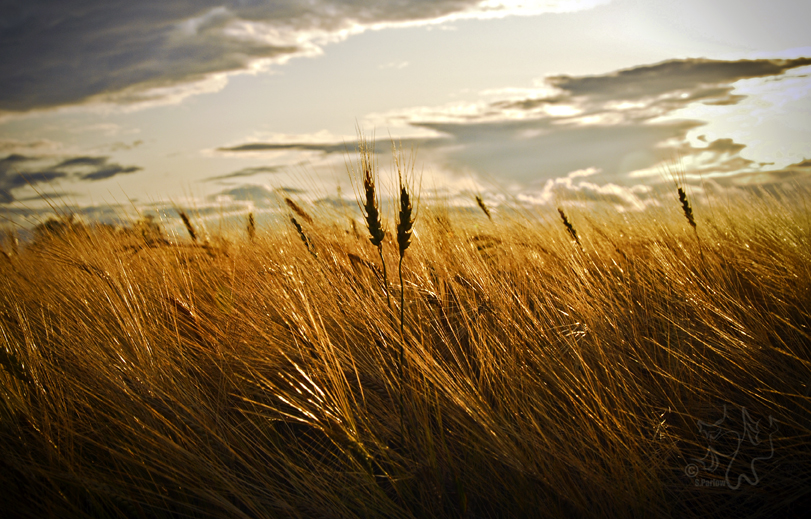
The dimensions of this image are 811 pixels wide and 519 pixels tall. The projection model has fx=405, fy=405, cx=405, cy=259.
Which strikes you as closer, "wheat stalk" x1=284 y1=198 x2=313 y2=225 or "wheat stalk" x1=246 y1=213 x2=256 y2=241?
"wheat stalk" x1=284 y1=198 x2=313 y2=225

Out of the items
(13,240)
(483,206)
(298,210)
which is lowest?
(483,206)

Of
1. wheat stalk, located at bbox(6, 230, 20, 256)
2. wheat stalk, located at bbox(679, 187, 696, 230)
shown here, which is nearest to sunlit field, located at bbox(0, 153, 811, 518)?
wheat stalk, located at bbox(679, 187, 696, 230)

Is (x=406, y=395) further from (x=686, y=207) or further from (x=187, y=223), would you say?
(x=187, y=223)

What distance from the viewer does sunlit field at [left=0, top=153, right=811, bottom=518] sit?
1.13 metres

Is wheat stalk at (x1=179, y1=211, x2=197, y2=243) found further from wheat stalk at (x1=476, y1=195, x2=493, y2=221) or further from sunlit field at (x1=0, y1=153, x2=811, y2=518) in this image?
wheat stalk at (x1=476, y1=195, x2=493, y2=221)

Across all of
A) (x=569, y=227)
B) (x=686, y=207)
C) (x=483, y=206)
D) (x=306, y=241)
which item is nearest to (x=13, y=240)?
(x=306, y=241)

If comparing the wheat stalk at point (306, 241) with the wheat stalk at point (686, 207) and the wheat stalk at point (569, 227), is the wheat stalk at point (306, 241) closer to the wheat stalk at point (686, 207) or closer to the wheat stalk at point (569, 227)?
the wheat stalk at point (569, 227)

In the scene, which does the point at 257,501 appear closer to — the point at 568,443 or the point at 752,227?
the point at 568,443

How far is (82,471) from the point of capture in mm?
1148

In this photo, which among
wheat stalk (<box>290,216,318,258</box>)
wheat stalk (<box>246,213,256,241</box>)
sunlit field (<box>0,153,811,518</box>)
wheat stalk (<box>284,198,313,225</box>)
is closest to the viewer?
sunlit field (<box>0,153,811,518</box>)

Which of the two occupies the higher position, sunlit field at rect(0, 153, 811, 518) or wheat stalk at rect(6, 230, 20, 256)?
wheat stalk at rect(6, 230, 20, 256)

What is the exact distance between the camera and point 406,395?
Answer: 136 cm

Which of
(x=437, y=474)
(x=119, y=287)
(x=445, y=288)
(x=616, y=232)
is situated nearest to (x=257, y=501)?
(x=437, y=474)

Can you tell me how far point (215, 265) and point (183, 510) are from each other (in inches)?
68.4
